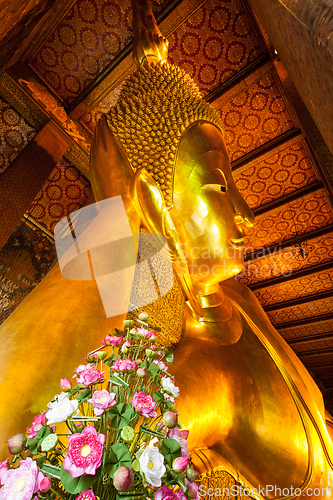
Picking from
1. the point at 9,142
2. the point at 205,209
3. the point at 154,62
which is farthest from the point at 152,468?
the point at 9,142

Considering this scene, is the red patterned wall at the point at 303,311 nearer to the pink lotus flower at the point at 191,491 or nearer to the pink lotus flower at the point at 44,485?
the pink lotus flower at the point at 191,491

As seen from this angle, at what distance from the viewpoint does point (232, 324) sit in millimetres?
1447

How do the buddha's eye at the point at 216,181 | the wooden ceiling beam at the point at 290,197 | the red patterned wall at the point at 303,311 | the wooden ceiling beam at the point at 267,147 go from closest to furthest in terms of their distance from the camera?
the buddha's eye at the point at 216,181 < the wooden ceiling beam at the point at 267,147 < the wooden ceiling beam at the point at 290,197 < the red patterned wall at the point at 303,311

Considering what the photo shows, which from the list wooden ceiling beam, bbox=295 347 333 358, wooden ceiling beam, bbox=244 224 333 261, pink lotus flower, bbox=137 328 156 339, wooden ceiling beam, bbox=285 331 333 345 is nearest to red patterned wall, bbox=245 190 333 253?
wooden ceiling beam, bbox=244 224 333 261

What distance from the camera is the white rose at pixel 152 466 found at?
36 centimetres

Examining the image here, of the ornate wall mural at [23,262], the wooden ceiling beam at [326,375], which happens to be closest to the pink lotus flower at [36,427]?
the ornate wall mural at [23,262]

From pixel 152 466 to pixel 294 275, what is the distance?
3656 mm

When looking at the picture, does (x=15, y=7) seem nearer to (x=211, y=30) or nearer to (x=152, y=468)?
(x=152, y=468)

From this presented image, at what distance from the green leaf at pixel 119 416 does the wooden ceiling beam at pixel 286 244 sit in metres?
3.06

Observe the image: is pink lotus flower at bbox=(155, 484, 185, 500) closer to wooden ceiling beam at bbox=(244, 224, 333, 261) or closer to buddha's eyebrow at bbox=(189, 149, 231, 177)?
buddha's eyebrow at bbox=(189, 149, 231, 177)

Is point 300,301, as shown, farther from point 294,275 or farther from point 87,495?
point 87,495

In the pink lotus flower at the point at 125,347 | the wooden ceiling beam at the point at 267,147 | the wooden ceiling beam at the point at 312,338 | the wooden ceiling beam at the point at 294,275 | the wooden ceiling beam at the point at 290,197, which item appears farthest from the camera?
the wooden ceiling beam at the point at 312,338

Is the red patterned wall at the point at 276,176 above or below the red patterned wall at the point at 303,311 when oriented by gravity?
above

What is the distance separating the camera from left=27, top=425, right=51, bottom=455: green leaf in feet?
1.25
